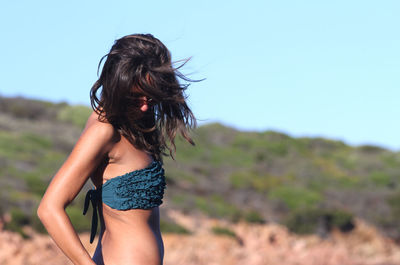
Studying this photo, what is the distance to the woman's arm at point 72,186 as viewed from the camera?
7.53 ft

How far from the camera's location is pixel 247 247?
1753 cm

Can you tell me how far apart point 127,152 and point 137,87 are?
0.87ft

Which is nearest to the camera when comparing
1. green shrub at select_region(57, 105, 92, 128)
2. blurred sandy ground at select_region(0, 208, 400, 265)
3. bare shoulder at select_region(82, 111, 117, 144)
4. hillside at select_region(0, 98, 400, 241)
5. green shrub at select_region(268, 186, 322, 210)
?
bare shoulder at select_region(82, 111, 117, 144)

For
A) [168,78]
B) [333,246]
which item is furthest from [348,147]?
[168,78]

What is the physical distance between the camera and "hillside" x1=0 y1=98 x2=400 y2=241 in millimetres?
19750

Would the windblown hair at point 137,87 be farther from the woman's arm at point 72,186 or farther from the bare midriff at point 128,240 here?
the bare midriff at point 128,240

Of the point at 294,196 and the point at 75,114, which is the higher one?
the point at 294,196

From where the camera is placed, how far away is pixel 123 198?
256cm

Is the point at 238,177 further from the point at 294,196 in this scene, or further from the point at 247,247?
the point at 247,247

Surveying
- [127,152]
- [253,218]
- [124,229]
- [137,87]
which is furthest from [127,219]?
[253,218]

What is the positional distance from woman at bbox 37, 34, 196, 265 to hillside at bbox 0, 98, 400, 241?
11.5 m

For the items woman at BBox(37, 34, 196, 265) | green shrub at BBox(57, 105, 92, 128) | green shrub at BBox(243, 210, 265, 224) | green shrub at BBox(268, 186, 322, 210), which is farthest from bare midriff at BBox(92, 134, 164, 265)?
green shrub at BBox(57, 105, 92, 128)

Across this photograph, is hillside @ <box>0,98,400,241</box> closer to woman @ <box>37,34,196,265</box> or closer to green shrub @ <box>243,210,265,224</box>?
green shrub @ <box>243,210,265,224</box>

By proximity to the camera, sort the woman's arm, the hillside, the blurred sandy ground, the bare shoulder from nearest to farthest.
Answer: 1. the woman's arm
2. the bare shoulder
3. the blurred sandy ground
4. the hillside
